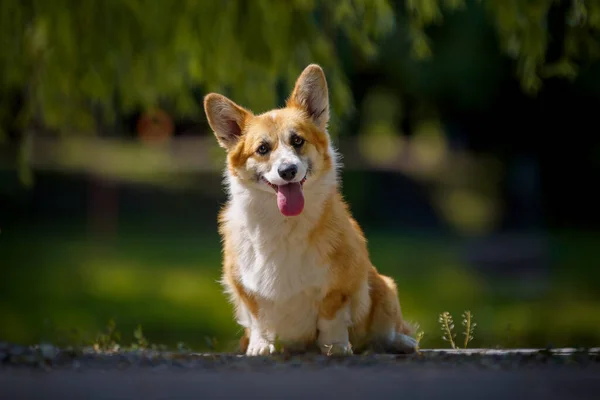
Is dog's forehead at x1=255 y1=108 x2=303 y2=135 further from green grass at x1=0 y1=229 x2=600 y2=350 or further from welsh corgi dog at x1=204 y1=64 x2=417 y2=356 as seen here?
green grass at x1=0 y1=229 x2=600 y2=350

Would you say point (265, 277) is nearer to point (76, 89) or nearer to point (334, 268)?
point (334, 268)

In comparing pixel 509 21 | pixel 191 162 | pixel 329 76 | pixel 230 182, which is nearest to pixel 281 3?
pixel 329 76

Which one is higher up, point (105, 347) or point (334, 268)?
point (334, 268)

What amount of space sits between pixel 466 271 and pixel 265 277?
48.2 feet

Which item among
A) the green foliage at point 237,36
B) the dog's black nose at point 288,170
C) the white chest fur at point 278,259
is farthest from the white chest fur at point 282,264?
the green foliage at point 237,36

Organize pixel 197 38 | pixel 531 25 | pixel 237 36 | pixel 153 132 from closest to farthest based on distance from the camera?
pixel 531 25, pixel 237 36, pixel 197 38, pixel 153 132

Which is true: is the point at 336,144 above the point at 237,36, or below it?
below

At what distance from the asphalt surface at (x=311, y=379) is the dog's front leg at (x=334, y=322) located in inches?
20.8

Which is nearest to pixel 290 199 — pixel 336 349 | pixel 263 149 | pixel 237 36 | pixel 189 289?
pixel 263 149

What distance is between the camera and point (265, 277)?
505 cm

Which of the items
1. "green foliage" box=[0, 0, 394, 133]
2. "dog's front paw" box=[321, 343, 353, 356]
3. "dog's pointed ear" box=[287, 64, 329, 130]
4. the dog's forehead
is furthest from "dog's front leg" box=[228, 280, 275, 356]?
"green foliage" box=[0, 0, 394, 133]

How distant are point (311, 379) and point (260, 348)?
1330 millimetres

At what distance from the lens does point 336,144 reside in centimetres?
738

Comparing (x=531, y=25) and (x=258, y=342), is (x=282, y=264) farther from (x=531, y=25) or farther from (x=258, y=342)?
(x=531, y=25)
